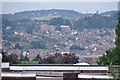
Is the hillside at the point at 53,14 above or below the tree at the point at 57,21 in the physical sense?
above

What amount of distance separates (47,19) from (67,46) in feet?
16.9

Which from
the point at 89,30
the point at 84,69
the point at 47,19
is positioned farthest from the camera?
the point at 47,19

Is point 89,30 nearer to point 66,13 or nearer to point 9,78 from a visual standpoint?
point 66,13

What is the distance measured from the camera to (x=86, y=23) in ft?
97.3

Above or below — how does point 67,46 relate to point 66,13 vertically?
below

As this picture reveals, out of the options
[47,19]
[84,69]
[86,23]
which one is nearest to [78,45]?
[86,23]

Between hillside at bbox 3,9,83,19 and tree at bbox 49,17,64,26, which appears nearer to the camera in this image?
hillside at bbox 3,9,83,19

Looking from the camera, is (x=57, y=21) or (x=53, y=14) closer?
(x=53, y=14)

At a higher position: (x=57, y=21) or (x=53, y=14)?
(x=53, y=14)

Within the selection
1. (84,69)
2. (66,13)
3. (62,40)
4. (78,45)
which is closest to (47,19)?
(66,13)

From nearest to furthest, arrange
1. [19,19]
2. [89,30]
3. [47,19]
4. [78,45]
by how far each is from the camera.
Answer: [19,19] < [78,45] < [89,30] < [47,19]

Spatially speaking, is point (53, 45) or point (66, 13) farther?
point (66, 13)

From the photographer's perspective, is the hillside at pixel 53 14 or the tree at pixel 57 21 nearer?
the hillside at pixel 53 14

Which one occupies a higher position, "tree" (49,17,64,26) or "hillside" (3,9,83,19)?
"hillside" (3,9,83,19)
